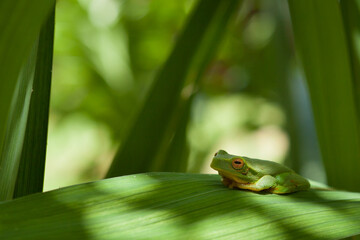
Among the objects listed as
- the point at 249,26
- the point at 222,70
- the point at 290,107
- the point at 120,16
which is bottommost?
the point at 290,107

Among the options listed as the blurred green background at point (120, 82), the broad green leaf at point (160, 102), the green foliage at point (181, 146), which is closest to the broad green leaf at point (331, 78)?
the green foliage at point (181, 146)

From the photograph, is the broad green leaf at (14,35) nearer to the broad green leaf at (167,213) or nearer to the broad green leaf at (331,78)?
the broad green leaf at (167,213)

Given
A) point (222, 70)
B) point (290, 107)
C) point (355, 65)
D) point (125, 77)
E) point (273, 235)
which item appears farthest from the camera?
point (222, 70)

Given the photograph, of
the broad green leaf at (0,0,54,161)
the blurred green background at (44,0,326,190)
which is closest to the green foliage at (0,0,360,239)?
the broad green leaf at (0,0,54,161)

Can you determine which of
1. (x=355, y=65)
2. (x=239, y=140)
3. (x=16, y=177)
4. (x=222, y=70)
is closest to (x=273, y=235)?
(x=16, y=177)

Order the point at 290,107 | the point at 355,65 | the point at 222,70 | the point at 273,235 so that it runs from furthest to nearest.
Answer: the point at 222,70
the point at 290,107
the point at 355,65
the point at 273,235

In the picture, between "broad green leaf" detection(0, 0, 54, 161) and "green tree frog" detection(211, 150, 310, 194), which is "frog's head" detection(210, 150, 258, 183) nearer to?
"green tree frog" detection(211, 150, 310, 194)

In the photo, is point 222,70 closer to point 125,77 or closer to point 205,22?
point 125,77
